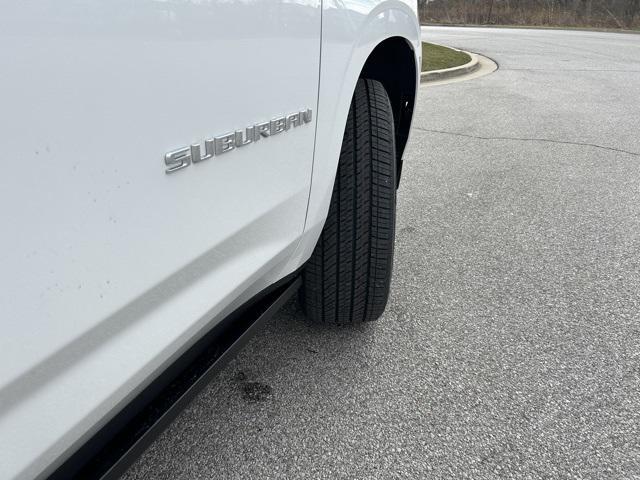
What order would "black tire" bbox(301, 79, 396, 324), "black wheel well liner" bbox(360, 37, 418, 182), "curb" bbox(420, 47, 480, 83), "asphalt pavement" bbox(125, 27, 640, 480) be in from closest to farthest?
"asphalt pavement" bbox(125, 27, 640, 480)
"black tire" bbox(301, 79, 396, 324)
"black wheel well liner" bbox(360, 37, 418, 182)
"curb" bbox(420, 47, 480, 83)

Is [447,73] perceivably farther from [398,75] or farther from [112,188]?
[112,188]

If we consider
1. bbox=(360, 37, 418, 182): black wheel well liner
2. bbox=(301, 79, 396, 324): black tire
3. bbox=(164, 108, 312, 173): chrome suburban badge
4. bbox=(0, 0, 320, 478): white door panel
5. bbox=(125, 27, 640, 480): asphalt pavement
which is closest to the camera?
bbox=(0, 0, 320, 478): white door panel

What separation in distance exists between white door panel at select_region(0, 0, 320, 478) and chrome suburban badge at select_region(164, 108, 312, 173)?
0.01 meters

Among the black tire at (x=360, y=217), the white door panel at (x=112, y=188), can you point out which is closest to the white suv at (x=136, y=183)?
the white door panel at (x=112, y=188)

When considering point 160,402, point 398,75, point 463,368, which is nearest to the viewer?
point 160,402

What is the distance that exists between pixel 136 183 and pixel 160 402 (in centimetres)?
49

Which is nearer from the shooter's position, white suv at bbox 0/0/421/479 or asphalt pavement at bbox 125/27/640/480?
white suv at bbox 0/0/421/479

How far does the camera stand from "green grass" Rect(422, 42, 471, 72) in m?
8.57

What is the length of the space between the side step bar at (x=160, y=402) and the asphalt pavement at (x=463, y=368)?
435 millimetres

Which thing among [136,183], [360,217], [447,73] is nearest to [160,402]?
[136,183]

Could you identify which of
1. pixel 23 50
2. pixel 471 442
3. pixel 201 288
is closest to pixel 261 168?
pixel 201 288

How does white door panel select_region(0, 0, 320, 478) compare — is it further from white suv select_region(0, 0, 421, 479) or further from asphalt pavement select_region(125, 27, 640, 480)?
asphalt pavement select_region(125, 27, 640, 480)

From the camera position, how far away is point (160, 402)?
1034 millimetres

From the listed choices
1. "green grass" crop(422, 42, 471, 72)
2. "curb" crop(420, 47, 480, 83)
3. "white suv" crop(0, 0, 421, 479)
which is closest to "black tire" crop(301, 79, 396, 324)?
"white suv" crop(0, 0, 421, 479)
